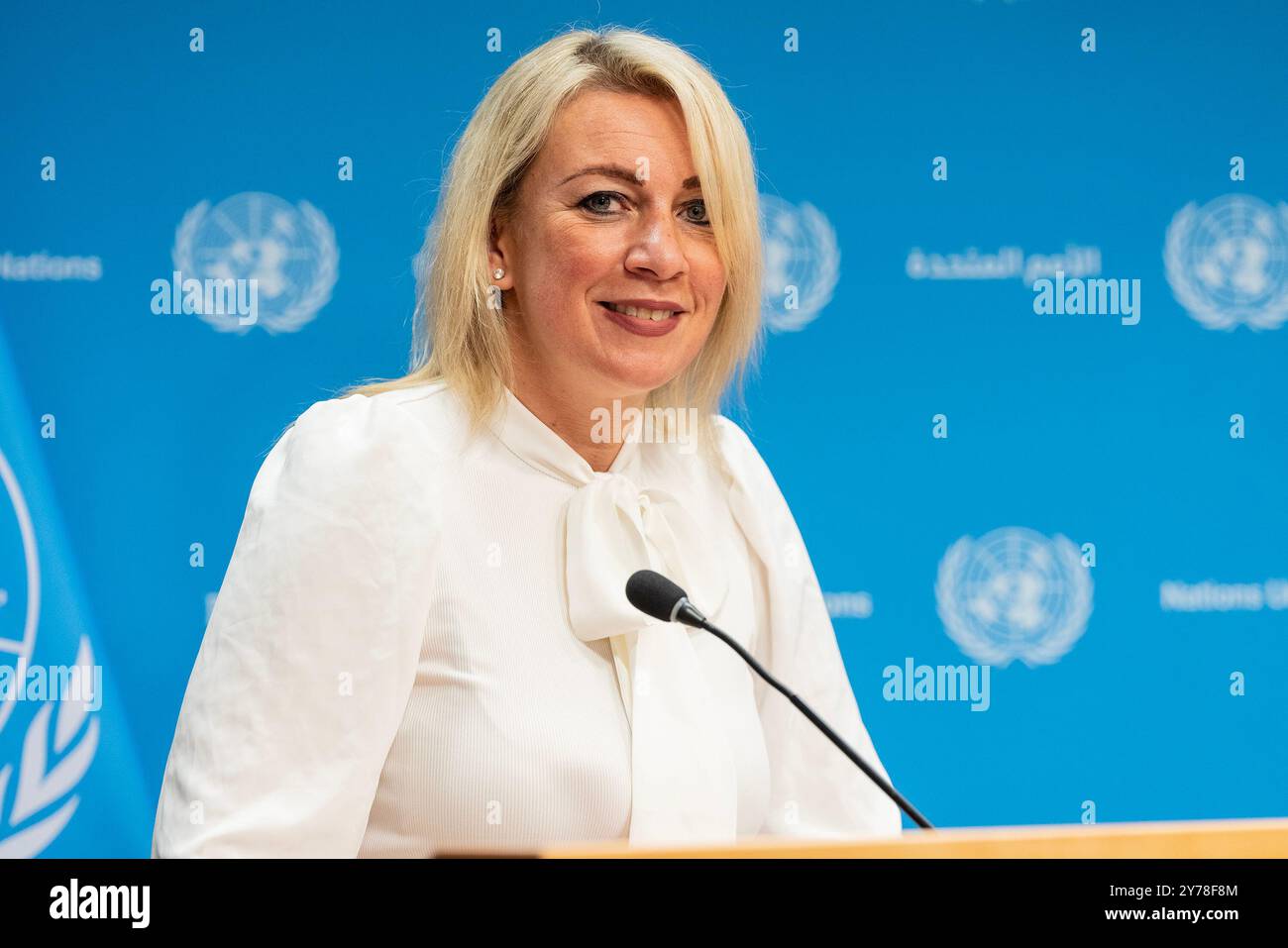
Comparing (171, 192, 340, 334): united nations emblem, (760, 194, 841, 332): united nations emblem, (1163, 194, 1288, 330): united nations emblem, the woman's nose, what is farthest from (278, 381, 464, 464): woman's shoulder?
(1163, 194, 1288, 330): united nations emblem


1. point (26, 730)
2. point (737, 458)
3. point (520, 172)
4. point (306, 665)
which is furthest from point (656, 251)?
point (26, 730)

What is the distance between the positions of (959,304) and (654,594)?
5.30ft

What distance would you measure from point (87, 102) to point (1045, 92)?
1953mm

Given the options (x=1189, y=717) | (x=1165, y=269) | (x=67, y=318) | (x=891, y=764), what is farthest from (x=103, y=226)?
(x=1189, y=717)

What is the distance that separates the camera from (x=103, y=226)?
2.44 m

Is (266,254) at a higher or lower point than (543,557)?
higher

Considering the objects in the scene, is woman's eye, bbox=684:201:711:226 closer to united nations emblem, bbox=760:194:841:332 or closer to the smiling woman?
the smiling woman

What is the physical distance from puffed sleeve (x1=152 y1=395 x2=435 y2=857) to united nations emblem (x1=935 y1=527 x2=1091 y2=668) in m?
1.55

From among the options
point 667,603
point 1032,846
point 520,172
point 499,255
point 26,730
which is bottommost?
point 26,730

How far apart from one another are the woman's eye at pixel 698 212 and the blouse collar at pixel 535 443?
1.09ft

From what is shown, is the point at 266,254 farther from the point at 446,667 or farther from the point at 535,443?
the point at 446,667

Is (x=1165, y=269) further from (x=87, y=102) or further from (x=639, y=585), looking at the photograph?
(x=87, y=102)

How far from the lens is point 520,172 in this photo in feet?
5.58

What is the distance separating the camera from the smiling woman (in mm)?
1377
